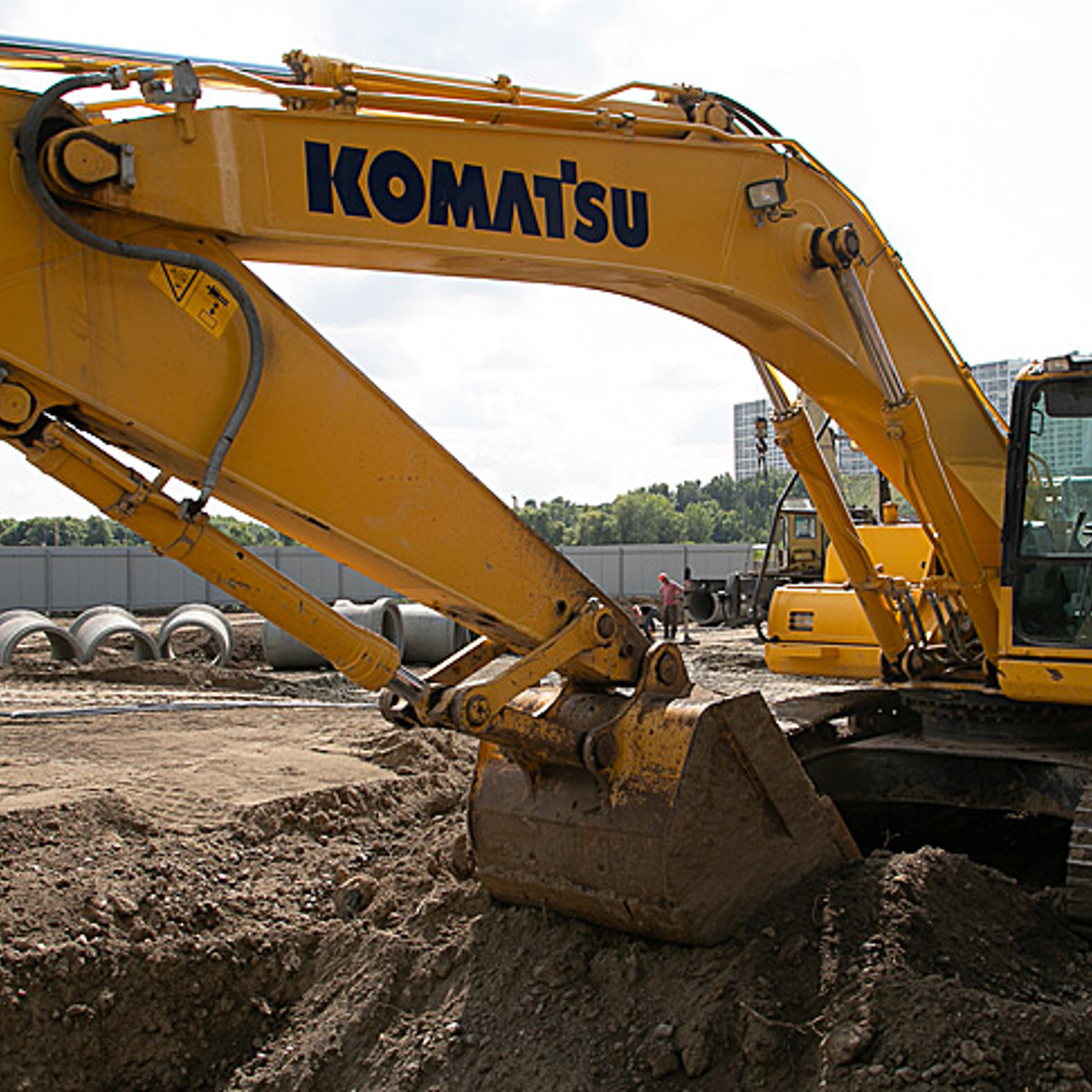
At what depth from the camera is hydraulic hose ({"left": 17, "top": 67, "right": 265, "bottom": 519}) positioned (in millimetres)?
3564

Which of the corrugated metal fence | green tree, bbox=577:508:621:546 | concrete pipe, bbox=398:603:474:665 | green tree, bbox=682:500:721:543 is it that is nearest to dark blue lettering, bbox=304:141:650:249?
concrete pipe, bbox=398:603:474:665

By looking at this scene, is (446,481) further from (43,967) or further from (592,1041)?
(43,967)

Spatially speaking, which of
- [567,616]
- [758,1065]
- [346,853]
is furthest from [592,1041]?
[346,853]

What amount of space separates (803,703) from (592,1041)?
2879 millimetres

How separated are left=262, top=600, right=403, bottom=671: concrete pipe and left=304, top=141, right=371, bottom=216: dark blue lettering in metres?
12.7

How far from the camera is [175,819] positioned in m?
6.96

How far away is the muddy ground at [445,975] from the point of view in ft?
13.1

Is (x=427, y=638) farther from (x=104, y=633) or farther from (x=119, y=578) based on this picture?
(x=119, y=578)

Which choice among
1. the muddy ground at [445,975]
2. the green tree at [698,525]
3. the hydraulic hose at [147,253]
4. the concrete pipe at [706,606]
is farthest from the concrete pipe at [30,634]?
the green tree at [698,525]

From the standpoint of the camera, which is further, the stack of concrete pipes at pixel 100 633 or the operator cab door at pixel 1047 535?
the stack of concrete pipes at pixel 100 633

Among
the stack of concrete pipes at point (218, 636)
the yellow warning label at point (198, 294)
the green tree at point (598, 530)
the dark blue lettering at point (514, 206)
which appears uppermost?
the dark blue lettering at point (514, 206)

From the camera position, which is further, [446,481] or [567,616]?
[567,616]

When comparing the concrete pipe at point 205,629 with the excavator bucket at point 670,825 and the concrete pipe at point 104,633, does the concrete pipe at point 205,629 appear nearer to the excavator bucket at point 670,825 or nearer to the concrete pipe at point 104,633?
the concrete pipe at point 104,633

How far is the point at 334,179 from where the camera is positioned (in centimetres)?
399
